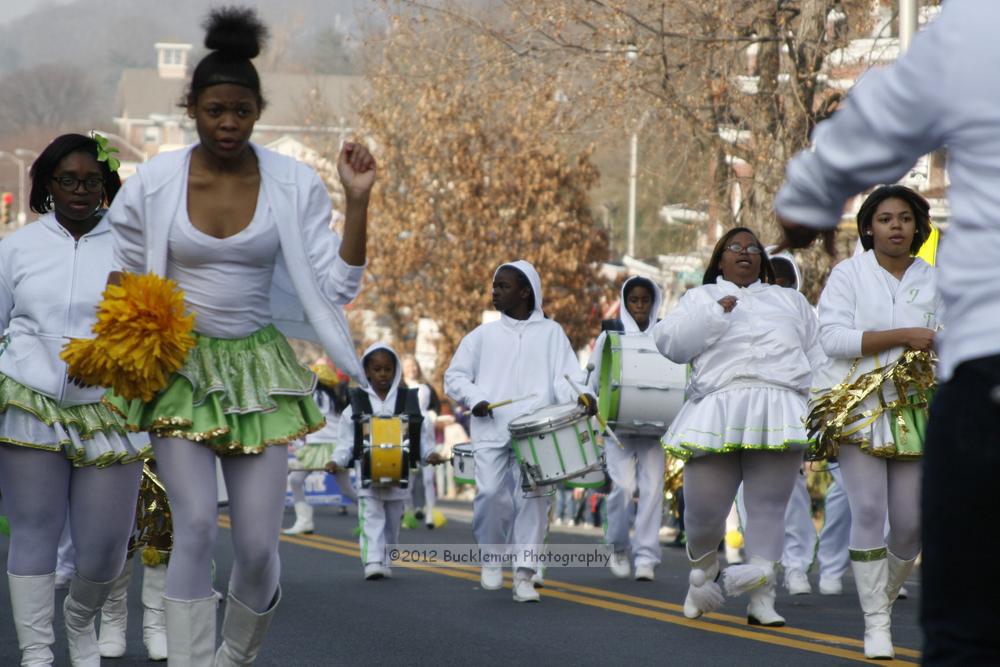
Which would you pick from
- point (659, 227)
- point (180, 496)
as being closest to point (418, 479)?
point (180, 496)

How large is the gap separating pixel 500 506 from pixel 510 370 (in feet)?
3.04

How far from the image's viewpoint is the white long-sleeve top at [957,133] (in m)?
3.35

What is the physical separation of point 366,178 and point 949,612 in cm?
303

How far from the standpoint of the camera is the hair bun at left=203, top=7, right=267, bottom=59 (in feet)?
20.0

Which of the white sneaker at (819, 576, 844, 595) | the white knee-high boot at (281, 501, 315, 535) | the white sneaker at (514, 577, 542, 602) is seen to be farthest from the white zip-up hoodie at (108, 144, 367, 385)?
the white knee-high boot at (281, 501, 315, 535)

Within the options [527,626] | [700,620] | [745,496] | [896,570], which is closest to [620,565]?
[700,620]

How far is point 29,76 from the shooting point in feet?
547

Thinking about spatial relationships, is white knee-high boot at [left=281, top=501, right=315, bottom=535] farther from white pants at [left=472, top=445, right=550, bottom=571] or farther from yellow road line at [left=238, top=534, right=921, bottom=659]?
white pants at [left=472, top=445, right=550, bottom=571]

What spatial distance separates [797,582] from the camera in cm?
1188

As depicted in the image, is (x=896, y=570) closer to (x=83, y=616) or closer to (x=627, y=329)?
(x=83, y=616)

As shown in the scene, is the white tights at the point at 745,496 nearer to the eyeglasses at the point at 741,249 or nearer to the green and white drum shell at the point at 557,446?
the eyeglasses at the point at 741,249

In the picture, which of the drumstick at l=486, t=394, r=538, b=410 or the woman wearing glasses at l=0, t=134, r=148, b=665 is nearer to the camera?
the woman wearing glasses at l=0, t=134, r=148, b=665

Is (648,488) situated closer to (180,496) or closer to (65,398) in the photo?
(65,398)

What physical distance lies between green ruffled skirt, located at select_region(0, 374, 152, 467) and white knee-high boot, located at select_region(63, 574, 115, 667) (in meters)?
0.49
